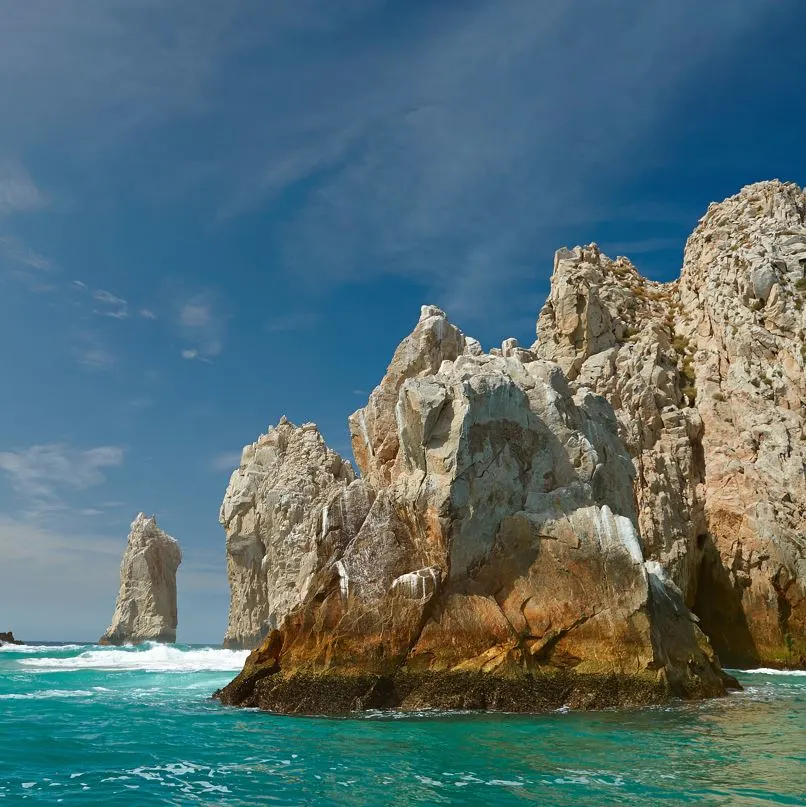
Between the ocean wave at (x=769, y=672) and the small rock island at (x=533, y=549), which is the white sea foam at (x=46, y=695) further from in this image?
the ocean wave at (x=769, y=672)

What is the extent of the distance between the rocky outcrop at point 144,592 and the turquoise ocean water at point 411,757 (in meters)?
72.8

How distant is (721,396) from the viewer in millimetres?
44406

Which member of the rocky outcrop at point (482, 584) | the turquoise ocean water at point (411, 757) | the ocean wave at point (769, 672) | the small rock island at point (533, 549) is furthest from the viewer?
the ocean wave at point (769, 672)

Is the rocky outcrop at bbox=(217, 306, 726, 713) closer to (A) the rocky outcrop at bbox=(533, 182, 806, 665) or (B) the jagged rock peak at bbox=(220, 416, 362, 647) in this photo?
(A) the rocky outcrop at bbox=(533, 182, 806, 665)

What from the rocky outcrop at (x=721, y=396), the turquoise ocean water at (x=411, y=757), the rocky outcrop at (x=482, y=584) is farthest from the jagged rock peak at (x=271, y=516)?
the turquoise ocean water at (x=411, y=757)

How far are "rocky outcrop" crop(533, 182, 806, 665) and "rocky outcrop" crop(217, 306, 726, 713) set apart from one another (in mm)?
13725

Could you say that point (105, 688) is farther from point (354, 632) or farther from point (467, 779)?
point (467, 779)

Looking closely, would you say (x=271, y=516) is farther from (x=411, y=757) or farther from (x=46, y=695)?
(x=411, y=757)

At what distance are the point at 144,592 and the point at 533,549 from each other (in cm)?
7897

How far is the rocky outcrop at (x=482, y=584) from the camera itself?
18656mm

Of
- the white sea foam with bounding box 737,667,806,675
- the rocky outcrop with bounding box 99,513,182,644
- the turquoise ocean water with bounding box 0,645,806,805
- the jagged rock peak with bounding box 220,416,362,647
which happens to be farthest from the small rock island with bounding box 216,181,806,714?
the rocky outcrop with bounding box 99,513,182,644

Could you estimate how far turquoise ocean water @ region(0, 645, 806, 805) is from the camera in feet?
34.9

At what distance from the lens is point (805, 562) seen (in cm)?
3591

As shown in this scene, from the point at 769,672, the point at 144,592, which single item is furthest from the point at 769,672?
the point at 144,592
